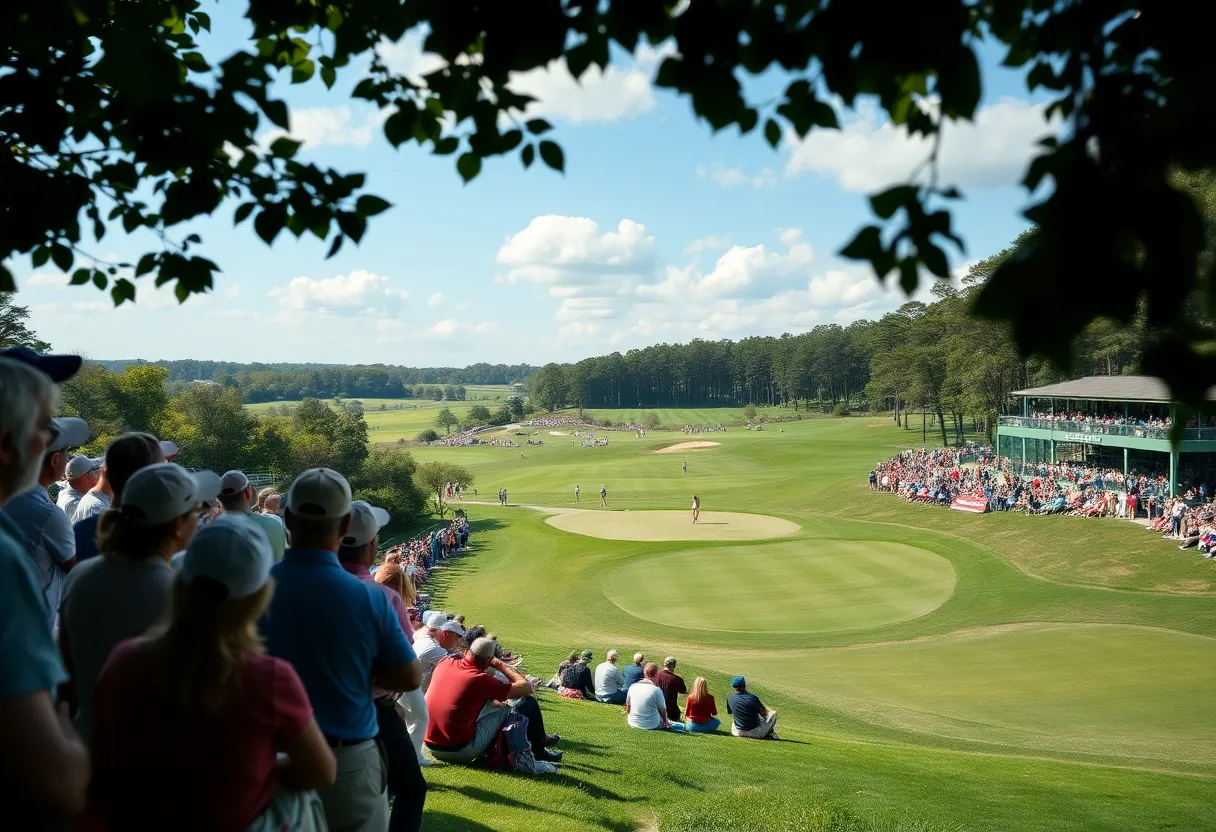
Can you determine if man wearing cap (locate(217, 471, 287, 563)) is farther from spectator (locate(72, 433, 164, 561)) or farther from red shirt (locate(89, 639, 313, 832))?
red shirt (locate(89, 639, 313, 832))

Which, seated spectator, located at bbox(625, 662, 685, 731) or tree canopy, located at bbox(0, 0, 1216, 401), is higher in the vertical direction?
tree canopy, located at bbox(0, 0, 1216, 401)

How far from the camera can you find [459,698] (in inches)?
296

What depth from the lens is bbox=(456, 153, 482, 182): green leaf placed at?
3.82 meters

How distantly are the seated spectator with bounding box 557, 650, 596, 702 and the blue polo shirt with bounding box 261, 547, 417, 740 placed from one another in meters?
10.3

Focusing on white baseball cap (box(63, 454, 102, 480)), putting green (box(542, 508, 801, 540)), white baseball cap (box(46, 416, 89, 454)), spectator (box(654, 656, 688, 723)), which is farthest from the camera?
putting green (box(542, 508, 801, 540))

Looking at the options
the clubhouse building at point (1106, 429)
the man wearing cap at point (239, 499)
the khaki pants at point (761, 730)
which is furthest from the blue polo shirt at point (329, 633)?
the clubhouse building at point (1106, 429)

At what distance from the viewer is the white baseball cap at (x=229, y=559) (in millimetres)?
2787

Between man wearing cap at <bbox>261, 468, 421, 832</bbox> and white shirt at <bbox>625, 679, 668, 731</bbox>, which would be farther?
white shirt at <bbox>625, 679, 668, 731</bbox>

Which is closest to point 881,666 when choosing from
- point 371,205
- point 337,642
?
point 337,642

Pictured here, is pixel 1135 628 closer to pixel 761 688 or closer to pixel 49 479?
pixel 761 688

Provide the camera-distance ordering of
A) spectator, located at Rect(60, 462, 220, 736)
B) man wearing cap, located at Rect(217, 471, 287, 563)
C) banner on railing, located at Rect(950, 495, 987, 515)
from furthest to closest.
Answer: banner on railing, located at Rect(950, 495, 987, 515) → man wearing cap, located at Rect(217, 471, 287, 563) → spectator, located at Rect(60, 462, 220, 736)

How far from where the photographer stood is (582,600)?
25.5m

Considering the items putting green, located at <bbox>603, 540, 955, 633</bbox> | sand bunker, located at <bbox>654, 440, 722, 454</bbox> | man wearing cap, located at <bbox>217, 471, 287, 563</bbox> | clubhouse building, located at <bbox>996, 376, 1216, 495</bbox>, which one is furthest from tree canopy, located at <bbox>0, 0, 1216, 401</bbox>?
sand bunker, located at <bbox>654, 440, 722, 454</bbox>

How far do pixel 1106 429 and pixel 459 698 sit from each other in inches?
1404
